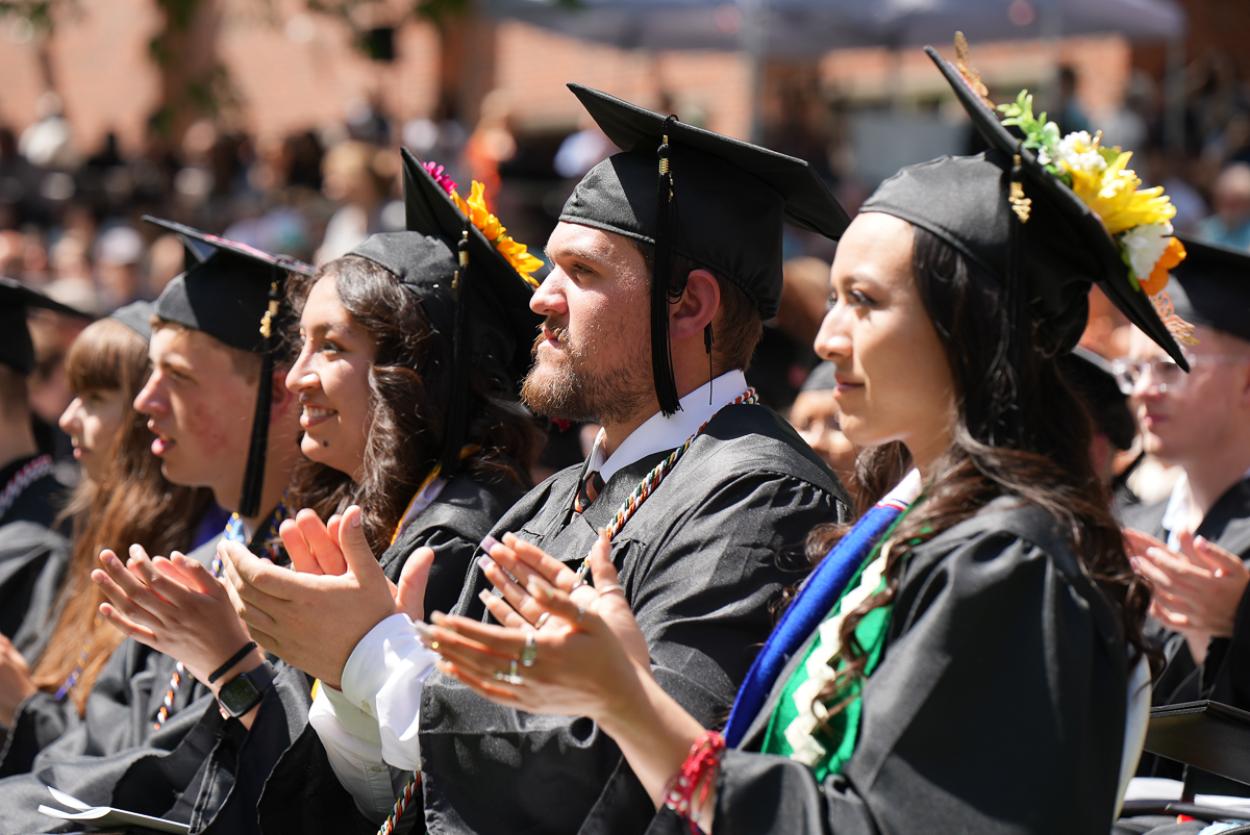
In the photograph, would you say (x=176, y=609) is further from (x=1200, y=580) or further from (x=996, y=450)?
(x=1200, y=580)

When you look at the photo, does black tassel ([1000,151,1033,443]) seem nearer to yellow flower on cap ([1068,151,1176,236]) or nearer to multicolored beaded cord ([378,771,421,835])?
yellow flower on cap ([1068,151,1176,236])

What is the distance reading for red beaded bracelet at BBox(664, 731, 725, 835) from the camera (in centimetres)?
238

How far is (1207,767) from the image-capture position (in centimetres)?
322

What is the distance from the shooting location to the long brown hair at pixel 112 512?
5.04m

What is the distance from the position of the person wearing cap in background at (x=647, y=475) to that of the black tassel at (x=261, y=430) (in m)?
1.28

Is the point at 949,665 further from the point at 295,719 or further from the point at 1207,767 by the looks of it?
the point at 295,719

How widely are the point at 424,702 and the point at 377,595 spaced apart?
0.23 meters

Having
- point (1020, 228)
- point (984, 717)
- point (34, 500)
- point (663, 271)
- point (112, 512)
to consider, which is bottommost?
point (34, 500)

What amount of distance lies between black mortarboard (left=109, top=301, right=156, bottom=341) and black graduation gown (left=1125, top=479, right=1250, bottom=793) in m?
3.35

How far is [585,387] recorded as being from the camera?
11.0 feet

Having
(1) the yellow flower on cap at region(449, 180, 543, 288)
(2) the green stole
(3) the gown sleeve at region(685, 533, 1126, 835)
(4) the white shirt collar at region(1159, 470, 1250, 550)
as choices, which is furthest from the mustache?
(4) the white shirt collar at region(1159, 470, 1250, 550)

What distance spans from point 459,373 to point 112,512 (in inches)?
69.3

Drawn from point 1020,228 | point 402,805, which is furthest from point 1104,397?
point 402,805

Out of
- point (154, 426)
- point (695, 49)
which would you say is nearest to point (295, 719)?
point (154, 426)
